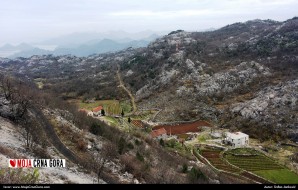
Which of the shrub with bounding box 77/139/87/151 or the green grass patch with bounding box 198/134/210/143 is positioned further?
the green grass patch with bounding box 198/134/210/143

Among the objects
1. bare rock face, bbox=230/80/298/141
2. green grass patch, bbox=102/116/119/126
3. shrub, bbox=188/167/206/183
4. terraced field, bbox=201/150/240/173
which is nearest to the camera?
shrub, bbox=188/167/206/183

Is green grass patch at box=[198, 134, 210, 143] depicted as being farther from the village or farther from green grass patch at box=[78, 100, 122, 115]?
green grass patch at box=[78, 100, 122, 115]

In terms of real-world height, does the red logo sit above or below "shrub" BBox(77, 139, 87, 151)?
above

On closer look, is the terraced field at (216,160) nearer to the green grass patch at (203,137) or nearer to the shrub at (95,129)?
the green grass patch at (203,137)

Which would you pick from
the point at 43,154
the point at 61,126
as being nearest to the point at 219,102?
the point at 61,126

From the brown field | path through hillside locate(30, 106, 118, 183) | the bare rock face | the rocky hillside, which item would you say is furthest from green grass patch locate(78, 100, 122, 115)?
path through hillside locate(30, 106, 118, 183)

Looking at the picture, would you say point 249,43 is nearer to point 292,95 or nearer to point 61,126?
point 292,95

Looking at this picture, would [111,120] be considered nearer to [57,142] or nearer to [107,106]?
[107,106]
